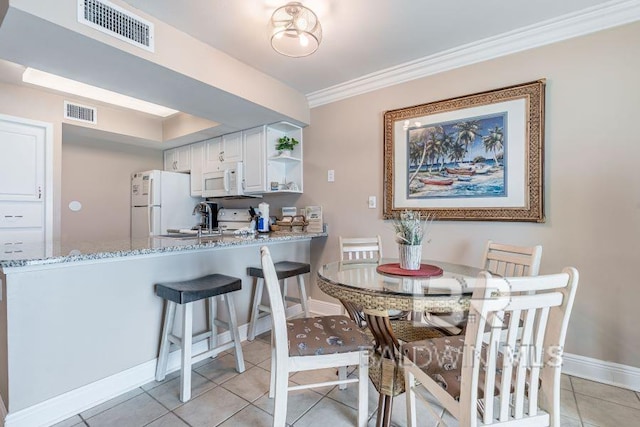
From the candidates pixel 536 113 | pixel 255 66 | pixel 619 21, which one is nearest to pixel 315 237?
pixel 255 66

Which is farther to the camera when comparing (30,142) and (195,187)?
(195,187)

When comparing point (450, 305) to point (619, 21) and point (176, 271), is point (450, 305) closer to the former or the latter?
point (176, 271)

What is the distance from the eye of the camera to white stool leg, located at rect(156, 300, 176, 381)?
1.95 meters

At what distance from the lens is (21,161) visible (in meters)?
2.95

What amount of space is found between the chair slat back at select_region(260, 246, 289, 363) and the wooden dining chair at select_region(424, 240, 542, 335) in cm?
108

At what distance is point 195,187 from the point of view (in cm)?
419

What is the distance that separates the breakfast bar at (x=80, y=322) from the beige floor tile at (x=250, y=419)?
0.74 m

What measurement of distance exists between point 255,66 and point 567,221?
274cm

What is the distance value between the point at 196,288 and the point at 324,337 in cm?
88

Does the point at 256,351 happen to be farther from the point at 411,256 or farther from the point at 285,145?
the point at 285,145

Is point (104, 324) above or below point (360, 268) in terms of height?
below

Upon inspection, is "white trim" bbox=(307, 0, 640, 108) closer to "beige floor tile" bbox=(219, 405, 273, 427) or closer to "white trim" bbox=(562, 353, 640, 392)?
"white trim" bbox=(562, 353, 640, 392)

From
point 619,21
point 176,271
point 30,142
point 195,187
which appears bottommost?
point 176,271

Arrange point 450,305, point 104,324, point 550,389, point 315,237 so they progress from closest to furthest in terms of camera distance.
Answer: point 550,389 < point 450,305 < point 104,324 < point 315,237
